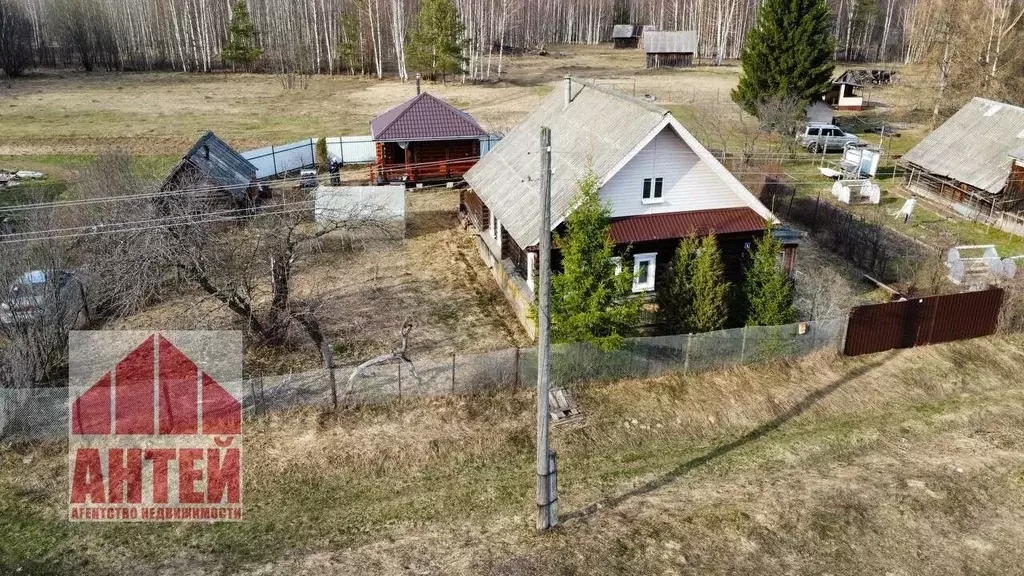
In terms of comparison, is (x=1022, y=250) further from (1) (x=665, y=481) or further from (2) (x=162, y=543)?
(2) (x=162, y=543)

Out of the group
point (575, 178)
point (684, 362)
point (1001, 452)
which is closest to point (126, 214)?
point (575, 178)

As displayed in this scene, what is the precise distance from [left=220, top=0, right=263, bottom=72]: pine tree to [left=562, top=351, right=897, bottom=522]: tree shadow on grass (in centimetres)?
6610

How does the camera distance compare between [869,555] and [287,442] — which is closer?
[869,555]

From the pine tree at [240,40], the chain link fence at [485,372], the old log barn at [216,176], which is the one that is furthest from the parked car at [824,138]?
the pine tree at [240,40]

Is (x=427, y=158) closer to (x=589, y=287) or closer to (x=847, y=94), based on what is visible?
(x=589, y=287)

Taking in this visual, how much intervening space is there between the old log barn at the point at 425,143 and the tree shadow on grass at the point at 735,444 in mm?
20085

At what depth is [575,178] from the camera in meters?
20.0

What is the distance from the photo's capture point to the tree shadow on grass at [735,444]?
534 inches

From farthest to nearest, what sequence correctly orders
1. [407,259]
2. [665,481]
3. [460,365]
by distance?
1. [407,259]
2. [460,365]
3. [665,481]

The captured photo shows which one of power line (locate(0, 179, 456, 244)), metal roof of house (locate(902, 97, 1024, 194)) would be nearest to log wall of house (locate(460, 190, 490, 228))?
power line (locate(0, 179, 456, 244))

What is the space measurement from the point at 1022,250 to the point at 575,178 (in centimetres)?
1926

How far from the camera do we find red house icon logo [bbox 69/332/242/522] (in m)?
13.4

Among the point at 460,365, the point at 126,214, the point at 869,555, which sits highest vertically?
the point at 126,214

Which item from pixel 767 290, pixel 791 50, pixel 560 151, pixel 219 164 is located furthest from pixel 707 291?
pixel 791 50
